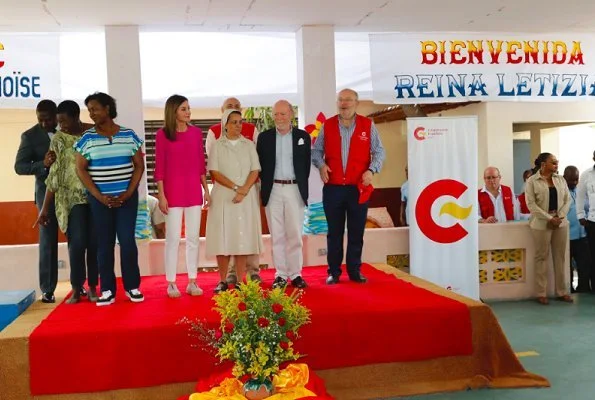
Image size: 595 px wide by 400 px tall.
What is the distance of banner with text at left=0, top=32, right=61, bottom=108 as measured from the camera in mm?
6133

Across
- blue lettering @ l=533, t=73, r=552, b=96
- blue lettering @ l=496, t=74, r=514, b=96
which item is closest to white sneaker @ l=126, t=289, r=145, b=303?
blue lettering @ l=496, t=74, r=514, b=96

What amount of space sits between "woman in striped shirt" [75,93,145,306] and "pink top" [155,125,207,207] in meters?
0.17

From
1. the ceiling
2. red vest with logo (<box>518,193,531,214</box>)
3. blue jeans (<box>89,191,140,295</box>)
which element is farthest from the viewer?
red vest with logo (<box>518,193,531,214</box>)

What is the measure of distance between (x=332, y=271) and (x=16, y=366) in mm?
2235

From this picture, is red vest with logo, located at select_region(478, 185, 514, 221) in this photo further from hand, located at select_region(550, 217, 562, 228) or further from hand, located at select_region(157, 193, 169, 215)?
hand, located at select_region(157, 193, 169, 215)

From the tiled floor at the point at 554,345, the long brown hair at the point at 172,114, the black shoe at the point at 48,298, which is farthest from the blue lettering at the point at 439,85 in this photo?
the black shoe at the point at 48,298

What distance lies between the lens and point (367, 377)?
153 inches

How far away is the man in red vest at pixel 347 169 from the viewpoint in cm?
477

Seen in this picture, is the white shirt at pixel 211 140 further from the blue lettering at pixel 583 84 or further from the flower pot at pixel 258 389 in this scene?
the blue lettering at pixel 583 84

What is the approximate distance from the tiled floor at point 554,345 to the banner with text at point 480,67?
2161mm

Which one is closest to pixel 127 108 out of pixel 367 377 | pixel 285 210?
pixel 285 210

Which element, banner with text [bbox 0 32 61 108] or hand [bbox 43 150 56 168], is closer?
hand [bbox 43 150 56 168]

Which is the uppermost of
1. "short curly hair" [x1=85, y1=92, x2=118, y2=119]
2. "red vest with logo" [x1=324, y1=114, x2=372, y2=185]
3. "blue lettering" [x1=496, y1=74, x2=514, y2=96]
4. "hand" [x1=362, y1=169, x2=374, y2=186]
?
"blue lettering" [x1=496, y1=74, x2=514, y2=96]

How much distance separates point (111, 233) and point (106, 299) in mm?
423
